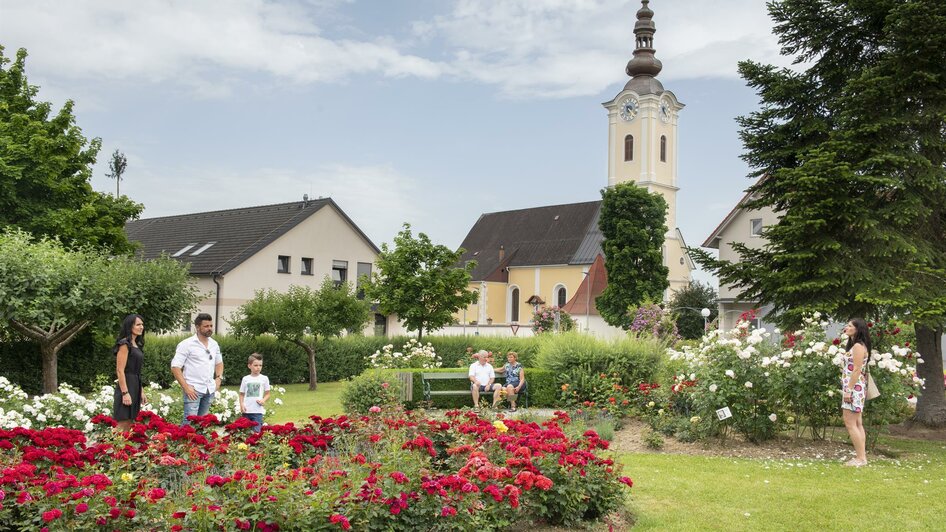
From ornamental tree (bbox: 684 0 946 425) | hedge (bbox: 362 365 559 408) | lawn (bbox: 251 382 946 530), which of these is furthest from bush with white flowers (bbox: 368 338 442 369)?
lawn (bbox: 251 382 946 530)

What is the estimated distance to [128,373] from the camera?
27.4 feet

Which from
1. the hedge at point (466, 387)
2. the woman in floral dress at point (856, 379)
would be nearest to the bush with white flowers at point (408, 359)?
the hedge at point (466, 387)

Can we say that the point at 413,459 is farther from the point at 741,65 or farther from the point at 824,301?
the point at 741,65

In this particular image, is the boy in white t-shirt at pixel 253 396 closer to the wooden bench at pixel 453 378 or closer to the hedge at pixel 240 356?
the wooden bench at pixel 453 378

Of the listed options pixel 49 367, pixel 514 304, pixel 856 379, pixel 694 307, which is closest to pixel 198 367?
pixel 856 379

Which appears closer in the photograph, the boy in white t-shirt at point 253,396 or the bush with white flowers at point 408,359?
the boy in white t-shirt at point 253,396

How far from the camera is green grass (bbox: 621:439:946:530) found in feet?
21.9

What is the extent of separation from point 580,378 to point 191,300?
9621mm

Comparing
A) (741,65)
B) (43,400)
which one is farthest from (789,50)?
(43,400)

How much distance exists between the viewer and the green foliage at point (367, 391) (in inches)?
588

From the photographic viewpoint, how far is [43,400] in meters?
10.1

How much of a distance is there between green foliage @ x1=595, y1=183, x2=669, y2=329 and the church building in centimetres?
727

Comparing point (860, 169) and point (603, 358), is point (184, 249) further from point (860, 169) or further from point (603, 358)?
point (860, 169)

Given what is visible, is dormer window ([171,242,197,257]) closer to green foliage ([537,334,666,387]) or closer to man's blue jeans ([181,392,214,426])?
green foliage ([537,334,666,387])
